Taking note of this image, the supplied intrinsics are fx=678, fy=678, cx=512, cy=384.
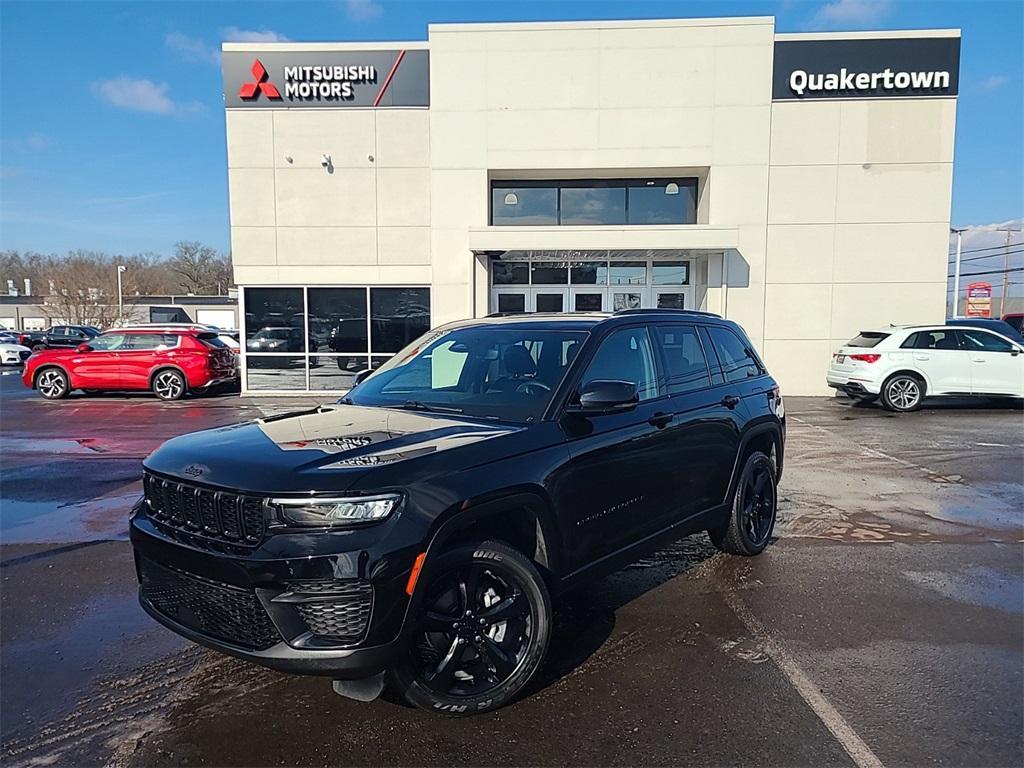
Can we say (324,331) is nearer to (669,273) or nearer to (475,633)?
(669,273)

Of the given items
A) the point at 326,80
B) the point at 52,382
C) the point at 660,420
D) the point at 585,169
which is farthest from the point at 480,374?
the point at 52,382

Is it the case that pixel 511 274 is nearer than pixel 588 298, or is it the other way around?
pixel 511 274

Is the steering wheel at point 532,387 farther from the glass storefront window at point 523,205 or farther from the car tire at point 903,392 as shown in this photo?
the glass storefront window at point 523,205

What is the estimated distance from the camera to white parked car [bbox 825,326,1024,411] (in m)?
13.8

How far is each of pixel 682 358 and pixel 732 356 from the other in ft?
2.88

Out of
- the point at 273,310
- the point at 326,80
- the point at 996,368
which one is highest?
the point at 326,80

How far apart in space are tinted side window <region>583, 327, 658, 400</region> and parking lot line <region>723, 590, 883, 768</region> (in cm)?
153

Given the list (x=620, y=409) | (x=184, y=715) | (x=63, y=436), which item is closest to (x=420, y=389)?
(x=620, y=409)

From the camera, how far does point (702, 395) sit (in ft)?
15.8

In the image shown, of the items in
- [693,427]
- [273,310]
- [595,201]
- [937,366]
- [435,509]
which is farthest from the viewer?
[595,201]

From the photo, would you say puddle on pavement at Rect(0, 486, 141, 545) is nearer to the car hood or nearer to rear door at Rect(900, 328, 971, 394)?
the car hood

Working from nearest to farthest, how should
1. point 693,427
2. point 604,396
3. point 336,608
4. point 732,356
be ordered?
point 336,608 < point 604,396 < point 693,427 < point 732,356

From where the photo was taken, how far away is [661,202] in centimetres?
1747

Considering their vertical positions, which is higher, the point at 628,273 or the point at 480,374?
the point at 628,273
